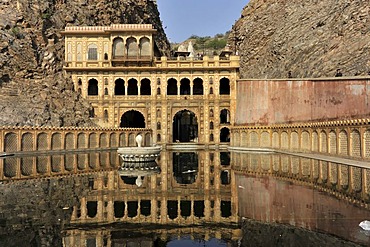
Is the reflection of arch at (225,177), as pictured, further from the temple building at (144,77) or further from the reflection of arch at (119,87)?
the reflection of arch at (119,87)

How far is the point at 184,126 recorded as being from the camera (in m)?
67.1

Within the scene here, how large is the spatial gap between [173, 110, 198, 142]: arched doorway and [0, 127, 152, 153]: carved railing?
536 inches

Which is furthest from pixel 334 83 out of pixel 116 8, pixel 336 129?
pixel 116 8

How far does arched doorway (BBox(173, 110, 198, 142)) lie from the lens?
65562 mm

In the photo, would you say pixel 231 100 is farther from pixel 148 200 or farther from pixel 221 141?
pixel 148 200

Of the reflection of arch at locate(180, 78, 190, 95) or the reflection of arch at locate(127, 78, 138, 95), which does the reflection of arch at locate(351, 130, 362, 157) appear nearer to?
the reflection of arch at locate(180, 78, 190, 95)

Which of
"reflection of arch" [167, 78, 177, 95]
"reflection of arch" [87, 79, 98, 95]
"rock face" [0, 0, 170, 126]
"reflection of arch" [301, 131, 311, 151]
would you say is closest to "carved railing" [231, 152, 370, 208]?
"reflection of arch" [301, 131, 311, 151]

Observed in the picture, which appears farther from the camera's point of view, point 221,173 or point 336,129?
point 336,129

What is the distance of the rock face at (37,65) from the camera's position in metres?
46.9

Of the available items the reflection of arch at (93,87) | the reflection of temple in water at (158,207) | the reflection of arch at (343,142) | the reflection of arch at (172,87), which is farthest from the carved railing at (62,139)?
the reflection of arch at (343,142)

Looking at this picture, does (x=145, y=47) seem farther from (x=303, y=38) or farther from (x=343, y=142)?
(x=343, y=142)

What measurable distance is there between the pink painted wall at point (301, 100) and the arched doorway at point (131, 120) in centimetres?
1826

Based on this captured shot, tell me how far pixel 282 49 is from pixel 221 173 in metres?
48.6

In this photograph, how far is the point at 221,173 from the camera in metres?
24.1
